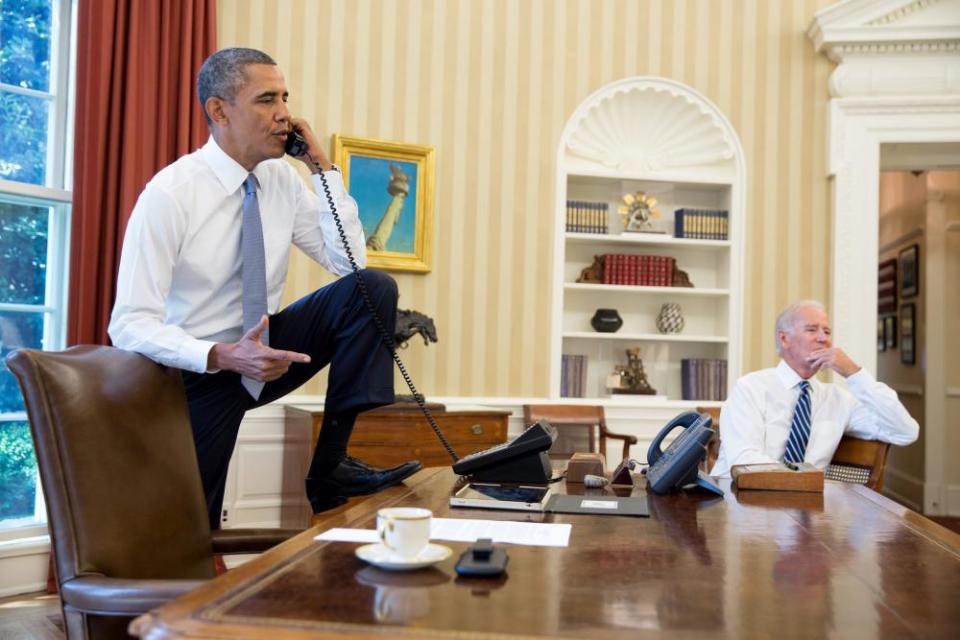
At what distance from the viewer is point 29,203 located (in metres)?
3.99

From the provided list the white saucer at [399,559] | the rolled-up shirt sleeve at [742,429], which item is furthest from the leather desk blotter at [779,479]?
the white saucer at [399,559]

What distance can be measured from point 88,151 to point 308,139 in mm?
2028

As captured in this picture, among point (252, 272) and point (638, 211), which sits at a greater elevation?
point (638, 211)

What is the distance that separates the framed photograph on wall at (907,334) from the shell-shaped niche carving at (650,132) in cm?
280

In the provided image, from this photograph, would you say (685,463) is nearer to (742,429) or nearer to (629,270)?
(742,429)

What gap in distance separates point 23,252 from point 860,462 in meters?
3.52

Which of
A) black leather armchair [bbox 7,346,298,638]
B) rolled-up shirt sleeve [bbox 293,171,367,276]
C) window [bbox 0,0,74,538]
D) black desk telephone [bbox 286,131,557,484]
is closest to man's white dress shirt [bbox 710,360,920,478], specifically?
black desk telephone [bbox 286,131,557,484]

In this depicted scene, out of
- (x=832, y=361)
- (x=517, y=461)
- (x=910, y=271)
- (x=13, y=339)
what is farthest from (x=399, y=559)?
(x=910, y=271)

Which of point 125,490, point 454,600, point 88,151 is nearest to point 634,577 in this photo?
point 454,600

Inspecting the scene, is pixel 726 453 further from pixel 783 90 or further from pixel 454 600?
pixel 783 90

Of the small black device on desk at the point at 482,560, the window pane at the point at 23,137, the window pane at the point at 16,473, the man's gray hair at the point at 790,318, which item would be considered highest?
the window pane at the point at 23,137

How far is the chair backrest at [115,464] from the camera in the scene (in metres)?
1.35

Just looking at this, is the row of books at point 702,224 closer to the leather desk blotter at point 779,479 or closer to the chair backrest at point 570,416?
the chair backrest at point 570,416

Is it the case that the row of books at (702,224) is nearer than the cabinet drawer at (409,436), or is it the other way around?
the cabinet drawer at (409,436)
